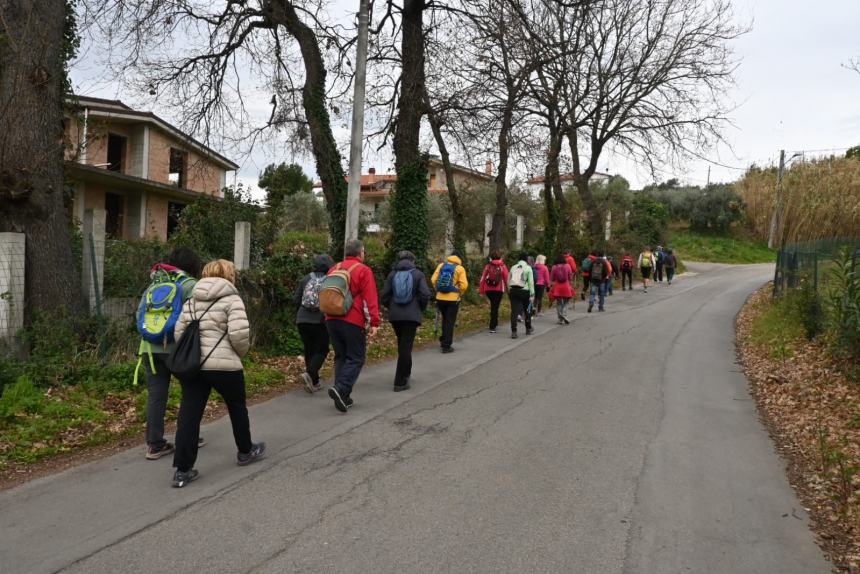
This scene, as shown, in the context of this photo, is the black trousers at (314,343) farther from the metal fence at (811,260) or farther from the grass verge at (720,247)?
the grass verge at (720,247)

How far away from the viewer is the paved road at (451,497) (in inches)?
155

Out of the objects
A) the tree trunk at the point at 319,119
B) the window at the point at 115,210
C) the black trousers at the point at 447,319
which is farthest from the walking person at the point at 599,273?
the window at the point at 115,210

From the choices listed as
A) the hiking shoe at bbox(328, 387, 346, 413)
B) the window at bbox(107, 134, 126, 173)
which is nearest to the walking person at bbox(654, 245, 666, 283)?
the window at bbox(107, 134, 126, 173)

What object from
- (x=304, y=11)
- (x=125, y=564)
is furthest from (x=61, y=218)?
(x=304, y=11)

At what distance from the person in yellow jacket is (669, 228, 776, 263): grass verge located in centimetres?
3931

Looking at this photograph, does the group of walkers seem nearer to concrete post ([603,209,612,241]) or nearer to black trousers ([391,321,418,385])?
black trousers ([391,321,418,385])

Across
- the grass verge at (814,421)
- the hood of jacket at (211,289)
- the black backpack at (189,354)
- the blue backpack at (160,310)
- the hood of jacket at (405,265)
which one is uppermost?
the hood of jacket at (405,265)

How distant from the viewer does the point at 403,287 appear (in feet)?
27.5

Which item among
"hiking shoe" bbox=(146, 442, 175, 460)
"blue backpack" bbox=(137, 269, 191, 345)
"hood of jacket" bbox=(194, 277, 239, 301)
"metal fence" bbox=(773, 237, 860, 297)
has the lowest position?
"hiking shoe" bbox=(146, 442, 175, 460)

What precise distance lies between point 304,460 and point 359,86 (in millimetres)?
7947

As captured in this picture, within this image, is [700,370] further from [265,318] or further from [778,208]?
[778,208]

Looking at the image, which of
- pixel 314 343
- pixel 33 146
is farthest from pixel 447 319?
pixel 33 146

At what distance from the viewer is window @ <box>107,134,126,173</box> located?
27.2 m

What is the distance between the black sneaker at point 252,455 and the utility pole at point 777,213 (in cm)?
4066
